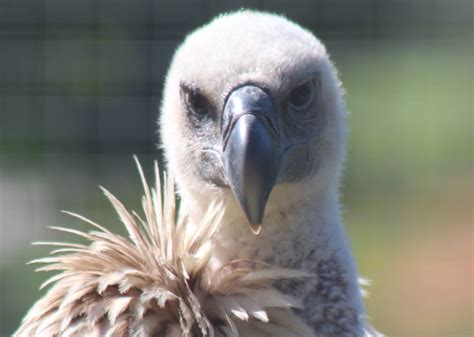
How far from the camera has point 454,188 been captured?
6984 mm

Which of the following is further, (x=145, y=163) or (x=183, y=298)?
(x=145, y=163)

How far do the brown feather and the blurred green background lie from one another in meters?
3.01

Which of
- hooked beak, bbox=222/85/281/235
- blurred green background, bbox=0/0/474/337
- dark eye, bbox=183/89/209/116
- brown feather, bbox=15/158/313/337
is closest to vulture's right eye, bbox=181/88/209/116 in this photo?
dark eye, bbox=183/89/209/116

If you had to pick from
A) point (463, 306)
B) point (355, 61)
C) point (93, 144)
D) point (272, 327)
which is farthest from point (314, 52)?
point (355, 61)

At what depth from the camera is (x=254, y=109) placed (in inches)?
85.5

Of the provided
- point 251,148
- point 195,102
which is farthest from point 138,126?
point 251,148

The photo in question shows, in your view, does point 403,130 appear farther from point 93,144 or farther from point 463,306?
point 93,144

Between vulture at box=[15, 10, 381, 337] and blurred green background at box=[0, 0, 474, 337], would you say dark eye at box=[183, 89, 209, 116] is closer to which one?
vulture at box=[15, 10, 381, 337]

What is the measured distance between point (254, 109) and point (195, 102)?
0.21m

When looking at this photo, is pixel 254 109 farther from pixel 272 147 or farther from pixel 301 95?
pixel 301 95

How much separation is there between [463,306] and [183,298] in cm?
412

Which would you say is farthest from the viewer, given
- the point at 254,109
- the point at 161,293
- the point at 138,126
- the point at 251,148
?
the point at 138,126

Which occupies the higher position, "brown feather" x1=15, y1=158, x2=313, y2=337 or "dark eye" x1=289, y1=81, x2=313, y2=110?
"dark eye" x1=289, y1=81, x2=313, y2=110

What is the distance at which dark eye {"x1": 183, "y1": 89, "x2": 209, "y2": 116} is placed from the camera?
233cm
